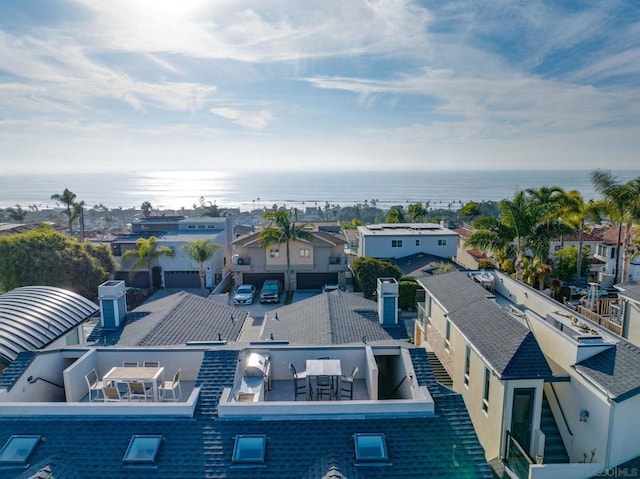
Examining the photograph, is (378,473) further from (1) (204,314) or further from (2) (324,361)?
(1) (204,314)

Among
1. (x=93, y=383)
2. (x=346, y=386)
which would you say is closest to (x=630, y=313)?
(x=346, y=386)

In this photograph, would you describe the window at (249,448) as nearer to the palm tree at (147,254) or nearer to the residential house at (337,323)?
the residential house at (337,323)

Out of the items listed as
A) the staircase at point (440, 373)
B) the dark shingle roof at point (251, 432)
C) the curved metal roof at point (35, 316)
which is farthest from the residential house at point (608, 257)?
the curved metal roof at point (35, 316)

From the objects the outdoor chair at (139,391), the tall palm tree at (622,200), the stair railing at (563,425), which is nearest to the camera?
the outdoor chair at (139,391)

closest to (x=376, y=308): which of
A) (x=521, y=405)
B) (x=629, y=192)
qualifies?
(x=521, y=405)

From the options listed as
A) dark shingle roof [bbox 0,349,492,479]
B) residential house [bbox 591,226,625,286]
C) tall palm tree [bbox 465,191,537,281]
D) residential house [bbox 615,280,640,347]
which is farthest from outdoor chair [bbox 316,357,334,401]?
residential house [bbox 591,226,625,286]

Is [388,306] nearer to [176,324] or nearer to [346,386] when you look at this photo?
[346,386]
